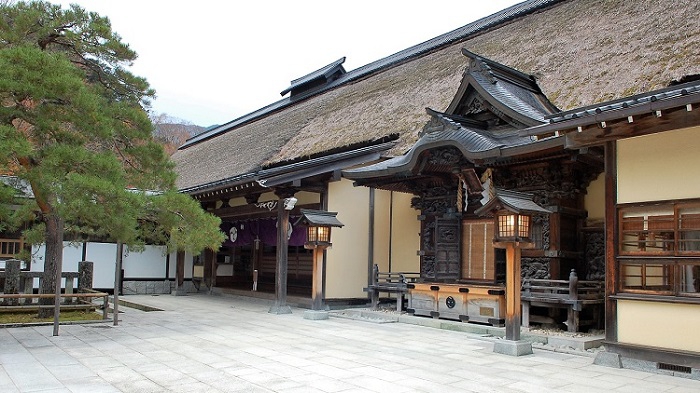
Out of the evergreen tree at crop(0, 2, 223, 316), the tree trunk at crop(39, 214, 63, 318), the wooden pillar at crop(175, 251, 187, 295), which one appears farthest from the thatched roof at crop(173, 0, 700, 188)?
the tree trunk at crop(39, 214, 63, 318)

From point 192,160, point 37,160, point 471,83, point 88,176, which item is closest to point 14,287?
point 37,160

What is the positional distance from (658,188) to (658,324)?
1.54m

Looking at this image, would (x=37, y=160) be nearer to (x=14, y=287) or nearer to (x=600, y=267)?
(x=14, y=287)

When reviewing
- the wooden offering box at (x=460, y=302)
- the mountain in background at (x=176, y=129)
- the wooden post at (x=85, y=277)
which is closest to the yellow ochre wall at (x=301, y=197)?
the wooden offering box at (x=460, y=302)

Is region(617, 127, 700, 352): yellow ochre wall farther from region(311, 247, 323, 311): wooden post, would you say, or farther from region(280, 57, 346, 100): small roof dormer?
region(280, 57, 346, 100): small roof dormer

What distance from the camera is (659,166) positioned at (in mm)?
5992

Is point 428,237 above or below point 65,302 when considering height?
above

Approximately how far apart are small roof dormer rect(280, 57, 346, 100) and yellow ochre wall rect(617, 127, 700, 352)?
1515 cm

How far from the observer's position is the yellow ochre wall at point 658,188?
570 centimetres

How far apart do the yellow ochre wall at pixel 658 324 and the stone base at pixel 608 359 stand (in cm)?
21

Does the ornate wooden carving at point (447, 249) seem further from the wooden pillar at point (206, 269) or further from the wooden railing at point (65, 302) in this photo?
the wooden pillar at point (206, 269)

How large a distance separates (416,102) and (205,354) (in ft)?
27.1

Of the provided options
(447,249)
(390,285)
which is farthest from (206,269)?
(447,249)

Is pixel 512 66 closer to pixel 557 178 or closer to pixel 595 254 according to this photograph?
pixel 557 178
